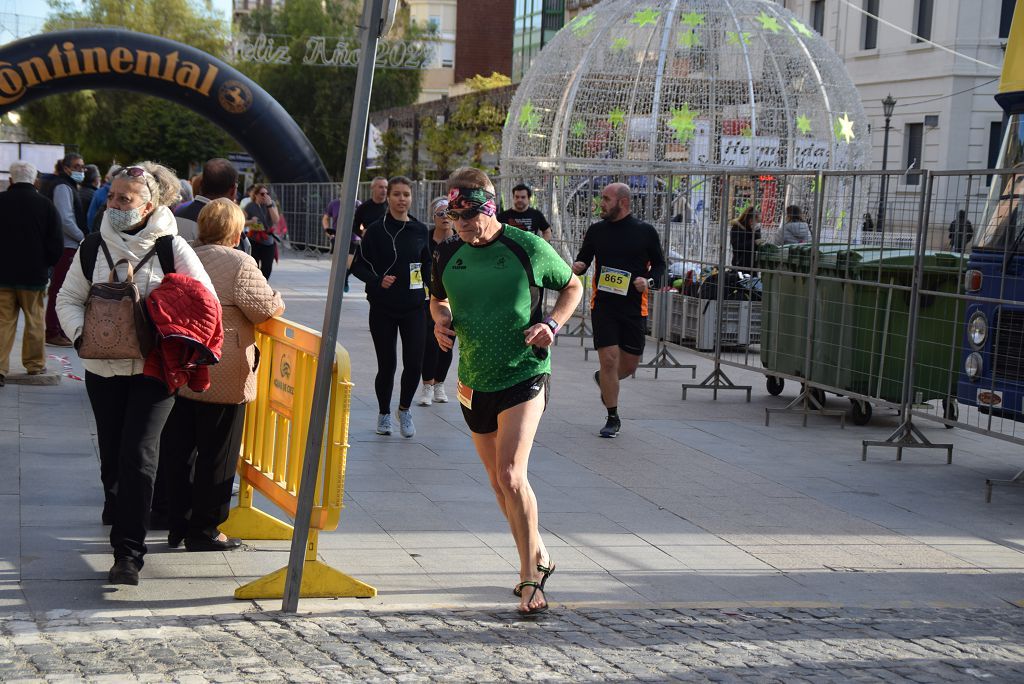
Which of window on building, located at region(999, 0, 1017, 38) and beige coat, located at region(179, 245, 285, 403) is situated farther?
window on building, located at region(999, 0, 1017, 38)

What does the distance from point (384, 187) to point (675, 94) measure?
7.73 meters

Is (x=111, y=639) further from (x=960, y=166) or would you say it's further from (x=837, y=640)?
(x=960, y=166)

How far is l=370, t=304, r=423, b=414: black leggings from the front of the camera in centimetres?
979

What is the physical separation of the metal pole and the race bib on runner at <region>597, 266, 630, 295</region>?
16.2 feet

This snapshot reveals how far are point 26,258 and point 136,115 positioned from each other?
52856 mm

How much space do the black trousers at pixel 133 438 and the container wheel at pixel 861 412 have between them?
7.26 metres

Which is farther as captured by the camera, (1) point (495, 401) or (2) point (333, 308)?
(1) point (495, 401)

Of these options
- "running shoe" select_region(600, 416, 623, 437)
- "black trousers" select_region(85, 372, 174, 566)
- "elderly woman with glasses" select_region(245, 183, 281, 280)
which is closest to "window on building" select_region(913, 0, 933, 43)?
"elderly woman with glasses" select_region(245, 183, 281, 280)

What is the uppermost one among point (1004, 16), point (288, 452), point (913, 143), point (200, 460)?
point (1004, 16)

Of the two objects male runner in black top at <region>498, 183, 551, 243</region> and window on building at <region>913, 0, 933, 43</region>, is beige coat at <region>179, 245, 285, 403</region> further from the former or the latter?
window on building at <region>913, 0, 933, 43</region>

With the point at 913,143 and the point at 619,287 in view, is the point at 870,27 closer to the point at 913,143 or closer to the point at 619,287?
the point at 913,143

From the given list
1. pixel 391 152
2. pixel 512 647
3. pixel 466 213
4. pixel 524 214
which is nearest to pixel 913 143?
pixel 391 152

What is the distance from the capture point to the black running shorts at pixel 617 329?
404 inches

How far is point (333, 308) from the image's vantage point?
5355 millimetres
